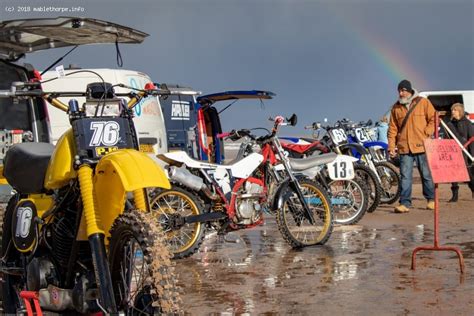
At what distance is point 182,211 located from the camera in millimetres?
7723

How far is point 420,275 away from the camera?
652 centimetres

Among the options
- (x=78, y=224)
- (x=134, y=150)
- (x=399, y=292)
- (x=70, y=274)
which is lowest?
(x=399, y=292)

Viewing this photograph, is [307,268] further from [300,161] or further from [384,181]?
[384,181]

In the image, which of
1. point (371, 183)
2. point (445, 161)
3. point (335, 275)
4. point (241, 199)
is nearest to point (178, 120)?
point (371, 183)

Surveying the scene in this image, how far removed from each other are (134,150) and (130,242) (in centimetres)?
53

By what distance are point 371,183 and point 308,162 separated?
10.3 ft

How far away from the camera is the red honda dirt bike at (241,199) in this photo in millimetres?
7645

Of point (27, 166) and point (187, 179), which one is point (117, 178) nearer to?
point (27, 166)

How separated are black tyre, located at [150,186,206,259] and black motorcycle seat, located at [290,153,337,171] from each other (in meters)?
1.48

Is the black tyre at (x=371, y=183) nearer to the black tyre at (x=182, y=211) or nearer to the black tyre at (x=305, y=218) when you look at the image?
the black tyre at (x=305, y=218)

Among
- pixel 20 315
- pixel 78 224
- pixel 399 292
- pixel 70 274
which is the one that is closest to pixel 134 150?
pixel 78 224

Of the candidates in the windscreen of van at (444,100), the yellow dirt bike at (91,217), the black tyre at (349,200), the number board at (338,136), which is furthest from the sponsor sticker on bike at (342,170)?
the windscreen of van at (444,100)

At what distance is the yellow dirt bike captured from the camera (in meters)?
3.79

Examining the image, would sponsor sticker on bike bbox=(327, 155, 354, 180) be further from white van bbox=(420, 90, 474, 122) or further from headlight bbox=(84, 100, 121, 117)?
white van bbox=(420, 90, 474, 122)
